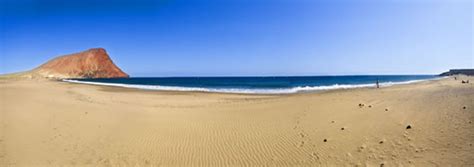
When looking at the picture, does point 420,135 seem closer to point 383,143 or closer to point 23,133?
point 383,143

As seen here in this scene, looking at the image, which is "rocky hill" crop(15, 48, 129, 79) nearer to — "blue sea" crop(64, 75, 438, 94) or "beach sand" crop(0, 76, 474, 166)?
"blue sea" crop(64, 75, 438, 94)

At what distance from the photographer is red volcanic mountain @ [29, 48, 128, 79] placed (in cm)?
15562

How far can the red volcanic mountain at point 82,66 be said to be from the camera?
511 ft

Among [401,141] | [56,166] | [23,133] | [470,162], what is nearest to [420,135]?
[401,141]

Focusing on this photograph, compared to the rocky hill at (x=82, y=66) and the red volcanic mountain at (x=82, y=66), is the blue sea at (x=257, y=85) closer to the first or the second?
the rocky hill at (x=82, y=66)

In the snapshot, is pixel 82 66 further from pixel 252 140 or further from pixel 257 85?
pixel 252 140

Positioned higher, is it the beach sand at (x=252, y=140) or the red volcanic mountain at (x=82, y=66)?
the red volcanic mountain at (x=82, y=66)

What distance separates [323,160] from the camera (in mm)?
6102

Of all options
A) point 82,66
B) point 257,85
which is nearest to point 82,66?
point 82,66

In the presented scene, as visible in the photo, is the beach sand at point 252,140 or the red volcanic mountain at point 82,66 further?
the red volcanic mountain at point 82,66

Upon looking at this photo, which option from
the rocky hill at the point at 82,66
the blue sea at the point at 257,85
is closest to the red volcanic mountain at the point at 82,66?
the rocky hill at the point at 82,66

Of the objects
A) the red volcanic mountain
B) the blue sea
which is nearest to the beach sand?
the blue sea

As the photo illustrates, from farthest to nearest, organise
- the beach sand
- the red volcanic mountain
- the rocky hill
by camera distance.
Answer: the red volcanic mountain → the rocky hill → the beach sand

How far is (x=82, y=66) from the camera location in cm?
16975
